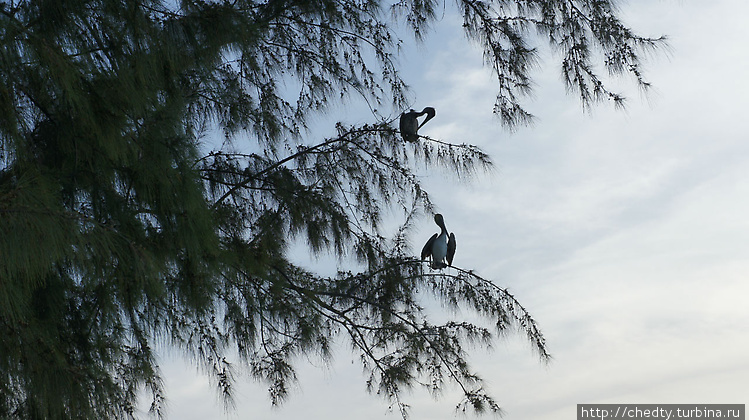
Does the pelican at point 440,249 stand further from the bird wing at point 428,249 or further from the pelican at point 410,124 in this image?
the pelican at point 410,124

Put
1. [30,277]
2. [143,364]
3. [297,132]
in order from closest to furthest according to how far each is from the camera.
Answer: [30,277], [143,364], [297,132]

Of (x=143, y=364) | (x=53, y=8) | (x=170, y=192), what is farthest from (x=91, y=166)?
(x=143, y=364)

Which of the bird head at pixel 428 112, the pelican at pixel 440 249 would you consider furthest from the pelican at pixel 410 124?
the pelican at pixel 440 249

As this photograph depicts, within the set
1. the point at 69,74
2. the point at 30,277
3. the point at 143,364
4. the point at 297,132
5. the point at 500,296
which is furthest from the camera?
the point at 297,132

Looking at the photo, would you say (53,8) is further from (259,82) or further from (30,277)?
(259,82)

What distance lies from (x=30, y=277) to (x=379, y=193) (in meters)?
1.77

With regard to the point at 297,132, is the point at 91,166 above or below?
below

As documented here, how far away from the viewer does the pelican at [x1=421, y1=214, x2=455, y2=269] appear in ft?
10.9

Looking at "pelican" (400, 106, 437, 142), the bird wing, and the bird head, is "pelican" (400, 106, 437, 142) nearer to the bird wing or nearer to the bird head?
the bird head

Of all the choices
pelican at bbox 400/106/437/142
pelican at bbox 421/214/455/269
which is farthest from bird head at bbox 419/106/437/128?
pelican at bbox 421/214/455/269

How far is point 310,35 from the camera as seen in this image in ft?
11.6

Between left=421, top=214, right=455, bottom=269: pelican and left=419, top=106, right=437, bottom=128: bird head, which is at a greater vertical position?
left=419, top=106, right=437, bottom=128: bird head

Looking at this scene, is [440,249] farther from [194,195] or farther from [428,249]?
[194,195]

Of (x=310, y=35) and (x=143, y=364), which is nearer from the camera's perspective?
(x=143, y=364)
